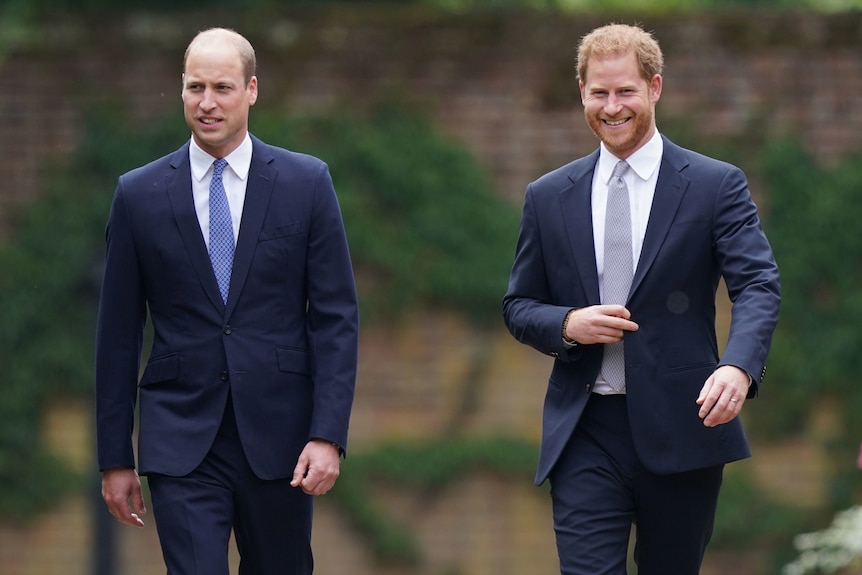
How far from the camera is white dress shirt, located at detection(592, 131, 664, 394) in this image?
14.4 feet

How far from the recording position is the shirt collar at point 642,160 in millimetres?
4432

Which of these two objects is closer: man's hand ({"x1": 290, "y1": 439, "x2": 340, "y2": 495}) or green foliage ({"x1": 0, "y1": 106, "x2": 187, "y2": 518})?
man's hand ({"x1": 290, "y1": 439, "x2": 340, "y2": 495})

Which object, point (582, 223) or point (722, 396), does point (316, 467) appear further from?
point (722, 396)

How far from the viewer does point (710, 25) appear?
8.29 meters

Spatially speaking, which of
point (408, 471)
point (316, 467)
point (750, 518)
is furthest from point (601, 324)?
point (750, 518)

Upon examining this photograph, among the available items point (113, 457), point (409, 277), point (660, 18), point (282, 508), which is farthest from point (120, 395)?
point (660, 18)

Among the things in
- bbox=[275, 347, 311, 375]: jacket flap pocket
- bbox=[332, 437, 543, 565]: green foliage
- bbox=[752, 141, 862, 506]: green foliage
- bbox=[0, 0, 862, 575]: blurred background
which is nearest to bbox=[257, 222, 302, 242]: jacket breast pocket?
bbox=[275, 347, 311, 375]: jacket flap pocket

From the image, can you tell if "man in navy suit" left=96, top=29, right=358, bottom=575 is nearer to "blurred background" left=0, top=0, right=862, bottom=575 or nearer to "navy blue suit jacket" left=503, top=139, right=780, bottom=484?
"navy blue suit jacket" left=503, top=139, right=780, bottom=484

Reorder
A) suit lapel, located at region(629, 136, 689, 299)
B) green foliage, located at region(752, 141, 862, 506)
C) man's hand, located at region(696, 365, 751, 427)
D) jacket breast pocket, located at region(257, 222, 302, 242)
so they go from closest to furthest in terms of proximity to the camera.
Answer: man's hand, located at region(696, 365, 751, 427) < suit lapel, located at region(629, 136, 689, 299) < jacket breast pocket, located at region(257, 222, 302, 242) < green foliage, located at region(752, 141, 862, 506)

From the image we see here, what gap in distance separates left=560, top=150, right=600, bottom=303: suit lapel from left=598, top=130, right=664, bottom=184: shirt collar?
66mm

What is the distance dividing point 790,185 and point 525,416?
79.1 inches

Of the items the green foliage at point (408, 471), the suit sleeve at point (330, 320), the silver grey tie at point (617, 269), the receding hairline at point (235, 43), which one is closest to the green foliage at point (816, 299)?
the green foliage at point (408, 471)

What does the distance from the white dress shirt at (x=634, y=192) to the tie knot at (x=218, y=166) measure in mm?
1145

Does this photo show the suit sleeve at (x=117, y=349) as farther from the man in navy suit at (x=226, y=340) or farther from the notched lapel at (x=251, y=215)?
the notched lapel at (x=251, y=215)
